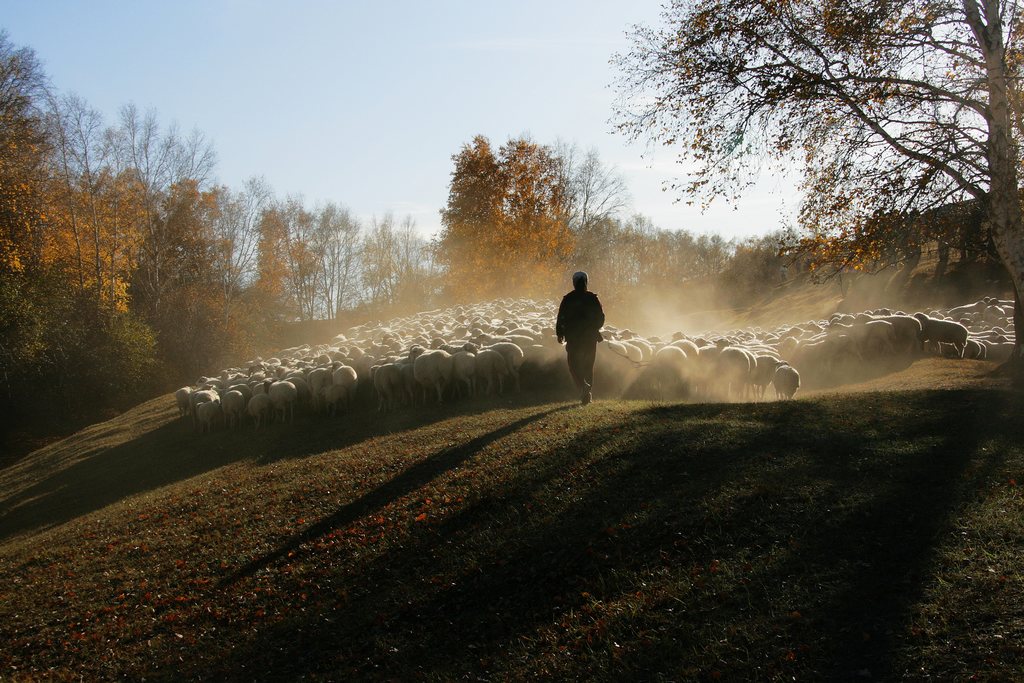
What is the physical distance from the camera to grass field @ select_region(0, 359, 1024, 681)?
5.22 m

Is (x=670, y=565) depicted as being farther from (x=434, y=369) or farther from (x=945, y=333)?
(x=945, y=333)

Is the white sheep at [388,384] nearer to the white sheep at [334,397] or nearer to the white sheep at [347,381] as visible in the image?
the white sheep at [347,381]

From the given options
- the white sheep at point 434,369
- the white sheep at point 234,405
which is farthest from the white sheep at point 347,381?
the white sheep at point 234,405

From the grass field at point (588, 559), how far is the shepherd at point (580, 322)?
1.19m

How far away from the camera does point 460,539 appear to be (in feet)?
26.2

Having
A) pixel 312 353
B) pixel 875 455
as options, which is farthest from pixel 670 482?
pixel 312 353

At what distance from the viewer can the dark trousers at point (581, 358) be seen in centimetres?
1322

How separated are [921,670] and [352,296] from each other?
77190 millimetres

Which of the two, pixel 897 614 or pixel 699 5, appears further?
pixel 699 5

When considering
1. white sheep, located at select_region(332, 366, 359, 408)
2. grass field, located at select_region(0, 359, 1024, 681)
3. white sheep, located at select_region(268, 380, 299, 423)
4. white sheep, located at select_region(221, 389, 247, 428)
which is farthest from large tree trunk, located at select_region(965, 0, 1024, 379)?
white sheep, located at select_region(221, 389, 247, 428)

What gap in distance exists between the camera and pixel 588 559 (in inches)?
271

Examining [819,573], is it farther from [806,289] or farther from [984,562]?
[806,289]

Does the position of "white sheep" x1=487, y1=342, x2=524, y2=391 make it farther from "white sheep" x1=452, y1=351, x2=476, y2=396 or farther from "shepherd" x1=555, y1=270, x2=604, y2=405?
"shepherd" x1=555, y1=270, x2=604, y2=405

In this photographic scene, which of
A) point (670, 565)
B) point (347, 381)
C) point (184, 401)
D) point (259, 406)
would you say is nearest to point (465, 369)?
point (347, 381)
